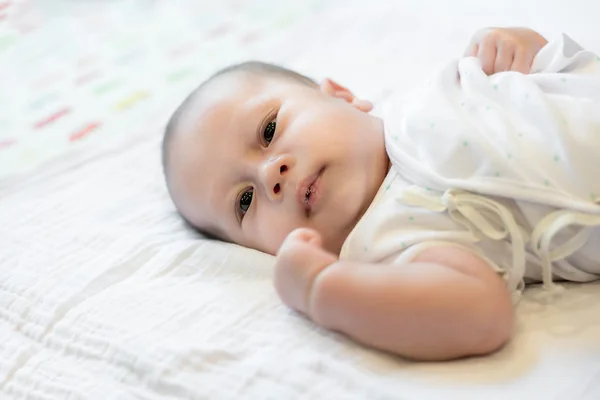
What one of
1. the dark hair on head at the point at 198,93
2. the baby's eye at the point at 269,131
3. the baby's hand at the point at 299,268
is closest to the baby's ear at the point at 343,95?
the dark hair on head at the point at 198,93

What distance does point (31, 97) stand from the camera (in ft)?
5.28

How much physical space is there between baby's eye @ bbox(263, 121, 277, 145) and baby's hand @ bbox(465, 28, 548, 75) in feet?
1.09

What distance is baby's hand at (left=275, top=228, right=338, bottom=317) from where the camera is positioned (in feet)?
2.54

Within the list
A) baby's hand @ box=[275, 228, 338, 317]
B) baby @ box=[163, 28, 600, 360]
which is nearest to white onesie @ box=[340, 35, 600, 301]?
baby @ box=[163, 28, 600, 360]

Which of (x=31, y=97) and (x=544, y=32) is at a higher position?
(x=544, y=32)

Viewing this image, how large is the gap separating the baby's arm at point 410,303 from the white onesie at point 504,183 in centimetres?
6

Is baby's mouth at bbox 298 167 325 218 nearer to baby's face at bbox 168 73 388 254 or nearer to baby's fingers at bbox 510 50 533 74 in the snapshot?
baby's face at bbox 168 73 388 254

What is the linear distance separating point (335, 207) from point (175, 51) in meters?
0.97

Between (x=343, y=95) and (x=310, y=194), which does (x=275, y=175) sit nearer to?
(x=310, y=194)

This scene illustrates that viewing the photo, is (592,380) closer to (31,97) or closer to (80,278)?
(80,278)

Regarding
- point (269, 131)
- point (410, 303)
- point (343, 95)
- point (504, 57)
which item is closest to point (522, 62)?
point (504, 57)

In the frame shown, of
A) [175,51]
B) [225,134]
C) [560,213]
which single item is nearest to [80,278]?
[225,134]

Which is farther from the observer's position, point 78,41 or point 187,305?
point 78,41

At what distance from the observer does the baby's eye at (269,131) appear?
994 millimetres
